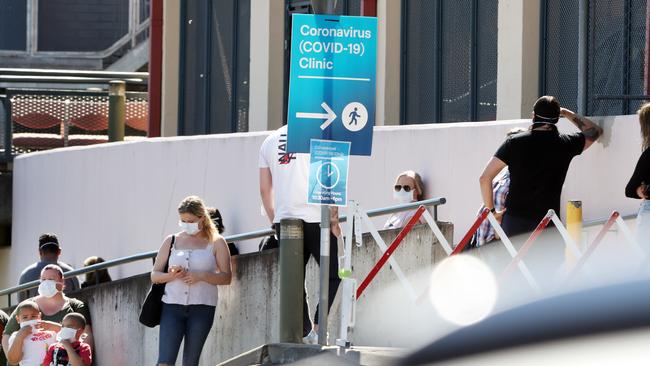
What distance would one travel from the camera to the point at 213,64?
22.4 m

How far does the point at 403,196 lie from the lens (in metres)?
13.2

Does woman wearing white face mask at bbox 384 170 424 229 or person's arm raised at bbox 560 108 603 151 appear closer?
person's arm raised at bbox 560 108 603 151

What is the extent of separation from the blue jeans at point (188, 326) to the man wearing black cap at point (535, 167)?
8.13 ft

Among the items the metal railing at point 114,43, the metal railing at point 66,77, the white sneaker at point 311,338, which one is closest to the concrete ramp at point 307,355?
the white sneaker at point 311,338

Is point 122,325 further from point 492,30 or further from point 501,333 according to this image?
point 501,333

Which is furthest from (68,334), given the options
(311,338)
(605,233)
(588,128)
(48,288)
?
(605,233)

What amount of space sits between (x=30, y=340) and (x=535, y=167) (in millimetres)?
4451

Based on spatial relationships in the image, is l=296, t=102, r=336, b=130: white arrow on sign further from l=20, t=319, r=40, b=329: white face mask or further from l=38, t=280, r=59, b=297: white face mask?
l=38, t=280, r=59, b=297: white face mask

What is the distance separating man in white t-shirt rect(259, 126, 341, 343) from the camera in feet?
33.3

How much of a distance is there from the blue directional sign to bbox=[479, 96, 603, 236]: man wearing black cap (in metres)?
0.94

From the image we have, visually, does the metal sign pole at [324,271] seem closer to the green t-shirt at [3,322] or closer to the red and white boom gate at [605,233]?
A: the red and white boom gate at [605,233]

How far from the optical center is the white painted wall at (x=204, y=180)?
11.4m

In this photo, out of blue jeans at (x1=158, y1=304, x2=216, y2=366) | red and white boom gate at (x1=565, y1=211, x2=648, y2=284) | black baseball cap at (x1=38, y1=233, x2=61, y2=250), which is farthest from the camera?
black baseball cap at (x1=38, y1=233, x2=61, y2=250)

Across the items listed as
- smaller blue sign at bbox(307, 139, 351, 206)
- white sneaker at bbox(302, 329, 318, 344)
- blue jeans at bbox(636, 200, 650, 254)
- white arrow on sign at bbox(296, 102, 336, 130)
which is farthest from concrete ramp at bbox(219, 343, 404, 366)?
blue jeans at bbox(636, 200, 650, 254)
